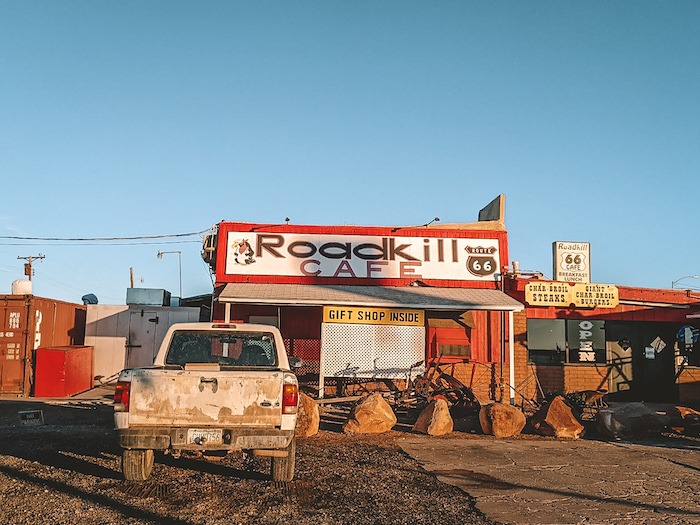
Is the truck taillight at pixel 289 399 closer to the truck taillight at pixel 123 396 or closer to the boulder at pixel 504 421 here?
the truck taillight at pixel 123 396

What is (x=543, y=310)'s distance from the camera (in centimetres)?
1861

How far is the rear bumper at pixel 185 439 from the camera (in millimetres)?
6879

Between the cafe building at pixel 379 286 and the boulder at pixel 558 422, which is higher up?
the cafe building at pixel 379 286

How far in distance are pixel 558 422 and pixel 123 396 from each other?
845 centimetres

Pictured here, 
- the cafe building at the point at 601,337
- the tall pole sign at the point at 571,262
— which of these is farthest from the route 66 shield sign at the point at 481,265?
the tall pole sign at the point at 571,262

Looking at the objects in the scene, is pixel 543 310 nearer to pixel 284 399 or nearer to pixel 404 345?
pixel 404 345

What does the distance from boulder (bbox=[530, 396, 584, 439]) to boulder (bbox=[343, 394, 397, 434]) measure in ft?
9.31

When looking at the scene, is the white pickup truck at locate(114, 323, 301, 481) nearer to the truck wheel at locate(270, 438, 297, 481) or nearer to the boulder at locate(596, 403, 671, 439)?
the truck wheel at locate(270, 438, 297, 481)

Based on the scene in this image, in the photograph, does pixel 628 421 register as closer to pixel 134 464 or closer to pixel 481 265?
pixel 481 265

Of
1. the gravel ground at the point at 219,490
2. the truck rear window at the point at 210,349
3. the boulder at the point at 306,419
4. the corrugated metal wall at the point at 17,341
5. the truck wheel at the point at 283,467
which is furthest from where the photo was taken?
the corrugated metal wall at the point at 17,341

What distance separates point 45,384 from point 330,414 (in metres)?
8.08

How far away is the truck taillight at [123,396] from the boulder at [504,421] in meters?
7.57

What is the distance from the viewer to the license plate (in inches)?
273

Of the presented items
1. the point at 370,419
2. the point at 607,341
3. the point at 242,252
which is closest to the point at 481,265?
the point at 607,341
